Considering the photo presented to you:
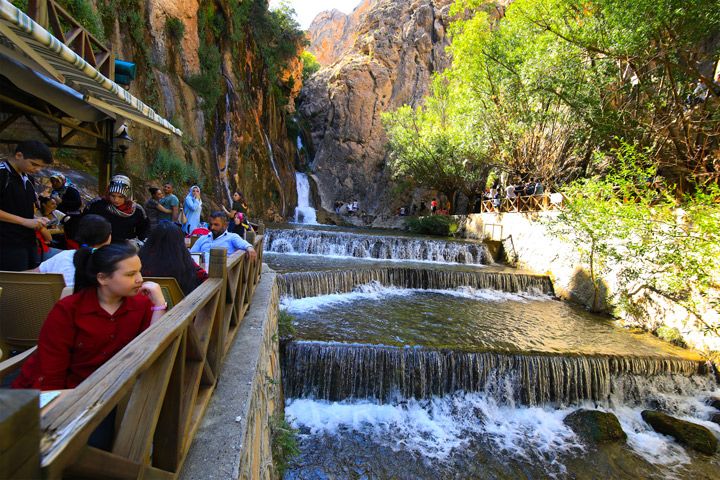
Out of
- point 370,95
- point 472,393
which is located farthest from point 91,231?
point 370,95

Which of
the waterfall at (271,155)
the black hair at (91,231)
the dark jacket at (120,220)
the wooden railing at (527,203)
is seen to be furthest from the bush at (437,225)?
the black hair at (91,231)

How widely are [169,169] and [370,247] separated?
776 cm

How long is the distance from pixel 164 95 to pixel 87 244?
13.1 meters

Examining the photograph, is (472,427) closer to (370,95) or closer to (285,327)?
(285,327)

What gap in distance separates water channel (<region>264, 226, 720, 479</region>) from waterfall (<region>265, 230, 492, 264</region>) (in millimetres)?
5808

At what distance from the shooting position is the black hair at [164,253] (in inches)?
118

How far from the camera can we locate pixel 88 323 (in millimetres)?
1693

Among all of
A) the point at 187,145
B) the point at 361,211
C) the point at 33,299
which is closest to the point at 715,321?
the point at 33,299

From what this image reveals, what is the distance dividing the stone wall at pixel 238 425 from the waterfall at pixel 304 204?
79.3 ft

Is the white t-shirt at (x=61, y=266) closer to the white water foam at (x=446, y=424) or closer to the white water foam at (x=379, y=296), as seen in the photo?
the white water foam at (x=446, y=424)

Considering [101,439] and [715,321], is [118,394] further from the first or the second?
[715,321]

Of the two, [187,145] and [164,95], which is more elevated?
[164,95]

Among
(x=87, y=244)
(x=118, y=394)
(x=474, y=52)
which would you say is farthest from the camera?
(x=474, y=52)

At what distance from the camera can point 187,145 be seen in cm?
1418
